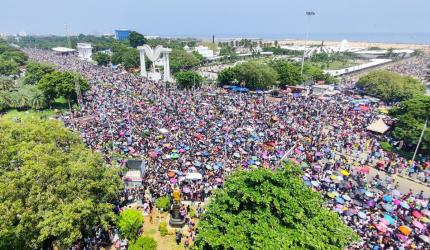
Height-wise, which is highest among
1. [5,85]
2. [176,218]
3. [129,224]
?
[5,85]

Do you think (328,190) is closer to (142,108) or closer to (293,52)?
(142,108)

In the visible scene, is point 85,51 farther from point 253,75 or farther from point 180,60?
point 253,75

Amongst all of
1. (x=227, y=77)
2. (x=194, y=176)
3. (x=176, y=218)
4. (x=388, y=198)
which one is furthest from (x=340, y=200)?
(x=227, y=77)

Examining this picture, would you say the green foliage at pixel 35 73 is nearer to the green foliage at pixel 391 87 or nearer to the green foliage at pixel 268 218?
the green foliage at pixel 268 218

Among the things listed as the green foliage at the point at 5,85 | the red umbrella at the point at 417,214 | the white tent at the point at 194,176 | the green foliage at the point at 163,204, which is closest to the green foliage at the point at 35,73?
the green foliage at the point at 5,85

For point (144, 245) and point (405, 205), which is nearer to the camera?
point (144, 245)

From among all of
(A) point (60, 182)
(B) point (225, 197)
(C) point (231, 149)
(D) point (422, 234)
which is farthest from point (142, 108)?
(D) point (422, 234)
